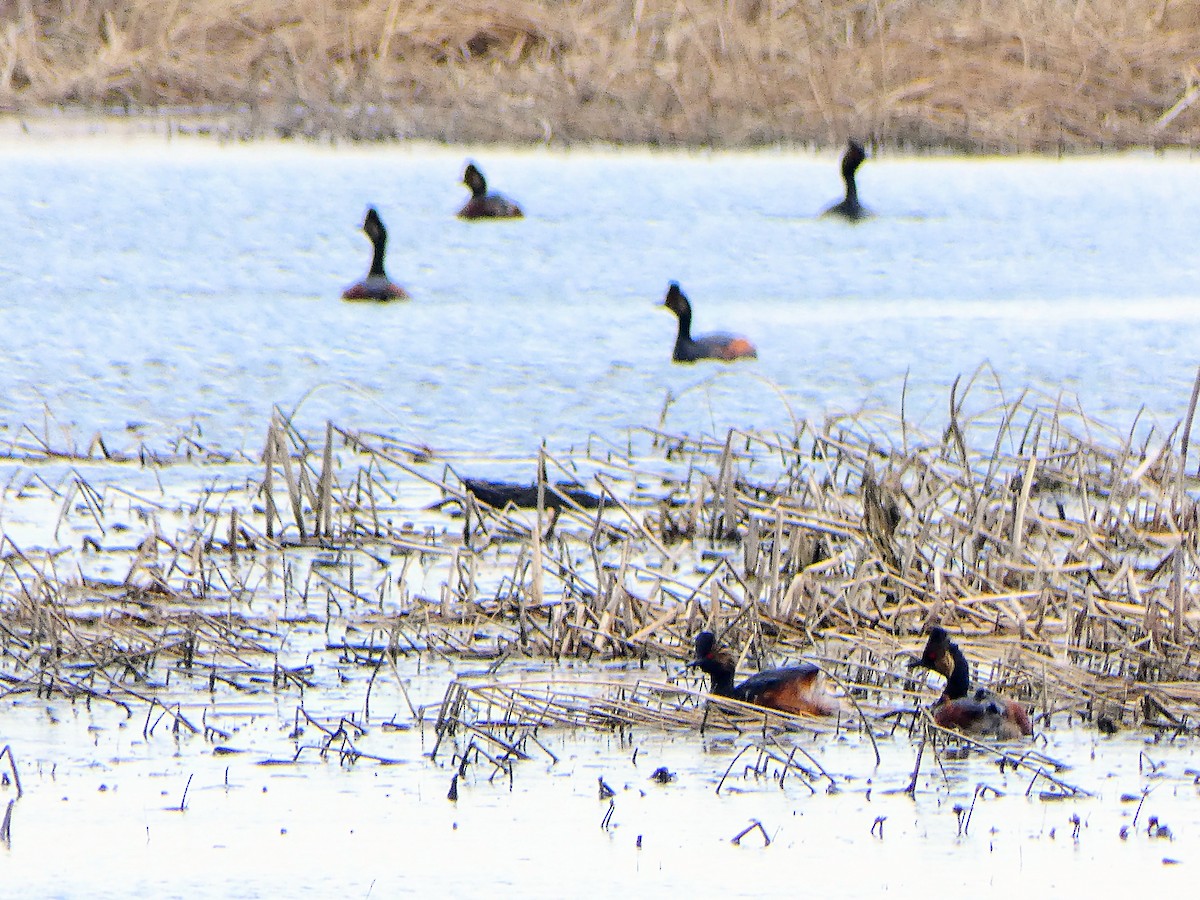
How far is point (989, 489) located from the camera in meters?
6.08

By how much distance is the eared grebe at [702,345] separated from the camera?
9.73m

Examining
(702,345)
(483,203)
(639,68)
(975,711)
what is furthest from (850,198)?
(975,711)

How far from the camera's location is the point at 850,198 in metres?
13.2

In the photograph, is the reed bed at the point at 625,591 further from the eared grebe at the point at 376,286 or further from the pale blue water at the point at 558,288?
the eared grebe at the point at 376,286

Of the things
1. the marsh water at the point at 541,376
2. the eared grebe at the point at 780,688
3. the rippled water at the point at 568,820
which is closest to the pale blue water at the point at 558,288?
the marsh water at the point at 541,376

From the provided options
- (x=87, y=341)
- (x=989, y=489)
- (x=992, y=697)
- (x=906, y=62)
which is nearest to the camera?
(x=992, y=697)

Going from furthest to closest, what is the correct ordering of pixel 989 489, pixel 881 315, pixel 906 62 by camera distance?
pixel 906 62 < pixel 881 315 < pixel 989 489

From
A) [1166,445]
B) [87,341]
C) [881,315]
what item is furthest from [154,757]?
[881,315]

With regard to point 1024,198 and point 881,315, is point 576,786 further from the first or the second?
point 1024,198

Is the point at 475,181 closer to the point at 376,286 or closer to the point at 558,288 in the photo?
the point at 558,288

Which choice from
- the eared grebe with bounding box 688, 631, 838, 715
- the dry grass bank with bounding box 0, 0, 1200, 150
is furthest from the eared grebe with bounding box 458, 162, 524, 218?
the eared grebe with bounding box 688, 631, 838, 715

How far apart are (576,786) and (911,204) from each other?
1023cm

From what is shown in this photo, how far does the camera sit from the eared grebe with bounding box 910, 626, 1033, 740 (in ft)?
14.1

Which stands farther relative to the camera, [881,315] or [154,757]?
[881,315]
